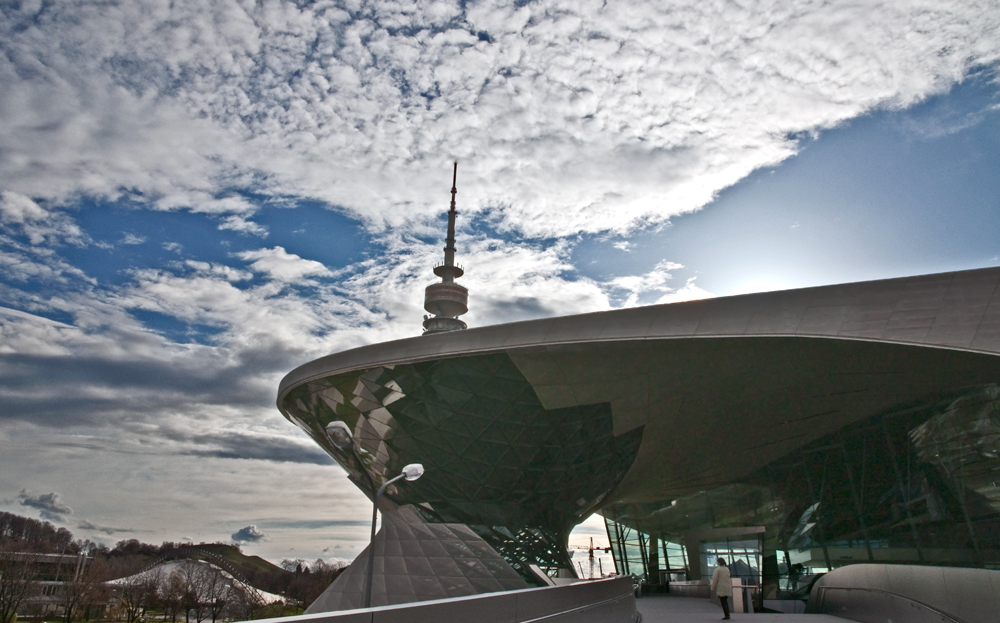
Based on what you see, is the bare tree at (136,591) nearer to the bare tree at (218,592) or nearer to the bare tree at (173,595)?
the bare tree at (173,595)

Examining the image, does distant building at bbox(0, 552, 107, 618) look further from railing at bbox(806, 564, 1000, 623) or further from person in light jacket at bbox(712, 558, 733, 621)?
railing at bbox(806, 564, 1000, 623)

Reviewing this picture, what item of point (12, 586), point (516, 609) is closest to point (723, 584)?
point (516, 609)

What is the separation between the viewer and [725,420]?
18.1m

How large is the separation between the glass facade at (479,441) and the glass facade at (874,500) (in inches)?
186

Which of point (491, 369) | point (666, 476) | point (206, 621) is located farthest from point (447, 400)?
point (206, 621)

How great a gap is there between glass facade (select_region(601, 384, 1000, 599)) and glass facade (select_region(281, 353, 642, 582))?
4.72m

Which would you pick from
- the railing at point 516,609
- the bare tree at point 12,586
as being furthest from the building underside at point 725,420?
the bare tree at point 12,586

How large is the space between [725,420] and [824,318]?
5.82 metres

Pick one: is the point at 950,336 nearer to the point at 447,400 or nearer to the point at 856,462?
the point at 856,462

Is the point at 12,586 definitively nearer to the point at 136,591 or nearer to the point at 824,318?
the point at 136,591

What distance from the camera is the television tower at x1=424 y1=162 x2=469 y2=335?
75.1 metres

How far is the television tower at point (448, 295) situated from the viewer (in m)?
75.1

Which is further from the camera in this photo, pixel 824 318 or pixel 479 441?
pixel 479 441

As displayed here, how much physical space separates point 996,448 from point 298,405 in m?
19.6
